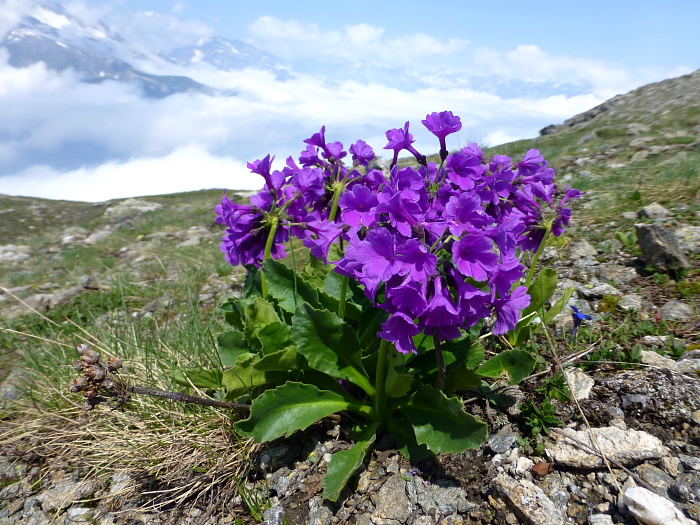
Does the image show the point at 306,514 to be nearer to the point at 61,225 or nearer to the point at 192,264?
the point at 192,264

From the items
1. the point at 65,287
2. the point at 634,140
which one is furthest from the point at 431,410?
the point at 634,140

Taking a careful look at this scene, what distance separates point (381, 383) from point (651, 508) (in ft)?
4.27

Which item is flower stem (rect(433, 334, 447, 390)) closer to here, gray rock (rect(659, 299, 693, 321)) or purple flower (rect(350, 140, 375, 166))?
purple flower (rect(350, 140, 375, 166))

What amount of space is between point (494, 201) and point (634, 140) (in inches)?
357

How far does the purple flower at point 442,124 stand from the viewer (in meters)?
2.42

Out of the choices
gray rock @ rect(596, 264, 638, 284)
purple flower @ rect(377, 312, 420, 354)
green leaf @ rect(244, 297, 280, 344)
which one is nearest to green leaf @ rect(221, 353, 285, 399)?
green leaf @ rect(244, 297, 280, 344)

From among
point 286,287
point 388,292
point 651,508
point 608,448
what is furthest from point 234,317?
point 651,508

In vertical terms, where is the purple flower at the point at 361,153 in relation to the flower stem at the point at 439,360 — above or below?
above

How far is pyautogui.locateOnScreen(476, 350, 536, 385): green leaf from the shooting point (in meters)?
2.46

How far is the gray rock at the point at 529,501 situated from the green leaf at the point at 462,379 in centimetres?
49

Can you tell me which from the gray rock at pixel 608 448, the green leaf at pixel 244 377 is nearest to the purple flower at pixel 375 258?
the green leaf at pixel 244 377

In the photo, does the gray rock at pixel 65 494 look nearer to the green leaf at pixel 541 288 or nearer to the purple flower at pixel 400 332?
the purple flower at pixel 400 332

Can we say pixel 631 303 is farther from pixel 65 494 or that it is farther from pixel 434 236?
pixel 65 494

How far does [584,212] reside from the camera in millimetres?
5695
